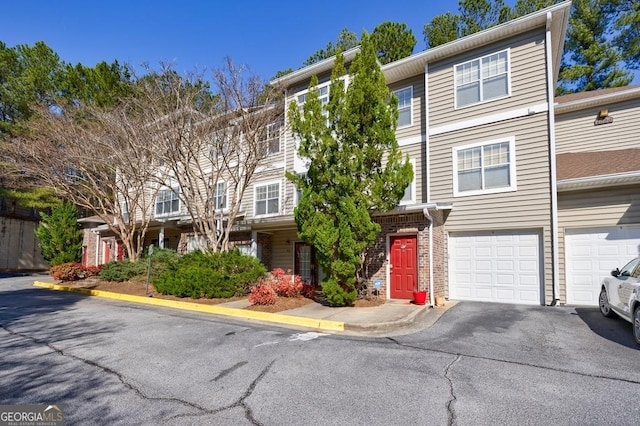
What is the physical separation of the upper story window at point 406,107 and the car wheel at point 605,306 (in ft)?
25.7

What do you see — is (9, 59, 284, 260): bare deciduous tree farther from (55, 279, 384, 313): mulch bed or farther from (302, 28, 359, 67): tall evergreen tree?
(302, 28, 359, 67): tall evergreen tree

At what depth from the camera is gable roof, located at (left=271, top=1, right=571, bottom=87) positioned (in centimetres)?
1072

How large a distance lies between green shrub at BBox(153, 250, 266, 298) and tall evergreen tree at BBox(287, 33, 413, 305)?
3.26 m

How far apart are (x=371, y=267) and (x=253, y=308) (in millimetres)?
4127

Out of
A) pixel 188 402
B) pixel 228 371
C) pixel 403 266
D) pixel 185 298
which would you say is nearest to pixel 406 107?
pixel 403 266

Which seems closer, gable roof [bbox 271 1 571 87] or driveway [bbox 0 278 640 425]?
driveway [bbox 0 278 640 425]

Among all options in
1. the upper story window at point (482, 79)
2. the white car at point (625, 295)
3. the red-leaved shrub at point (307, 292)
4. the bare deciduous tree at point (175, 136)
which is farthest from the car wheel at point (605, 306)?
the bare deciduous tree at point (175, 136)

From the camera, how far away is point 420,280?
11086 mm

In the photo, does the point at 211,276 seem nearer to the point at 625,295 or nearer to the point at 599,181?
the point at 625,295

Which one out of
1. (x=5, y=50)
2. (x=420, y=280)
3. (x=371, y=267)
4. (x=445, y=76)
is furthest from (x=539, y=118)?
(x=5, y=50)

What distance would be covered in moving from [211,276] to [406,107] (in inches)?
359

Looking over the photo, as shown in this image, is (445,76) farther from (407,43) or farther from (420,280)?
(407,43)

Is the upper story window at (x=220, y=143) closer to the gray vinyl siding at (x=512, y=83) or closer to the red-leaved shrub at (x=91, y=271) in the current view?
the gray vinyl siding at (x=512, y=83)

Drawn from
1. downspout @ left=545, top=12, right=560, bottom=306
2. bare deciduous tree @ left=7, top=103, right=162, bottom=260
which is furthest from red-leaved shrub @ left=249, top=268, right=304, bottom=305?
bare deciduous tree @ left=7, top=103, right=162, bottom=260
